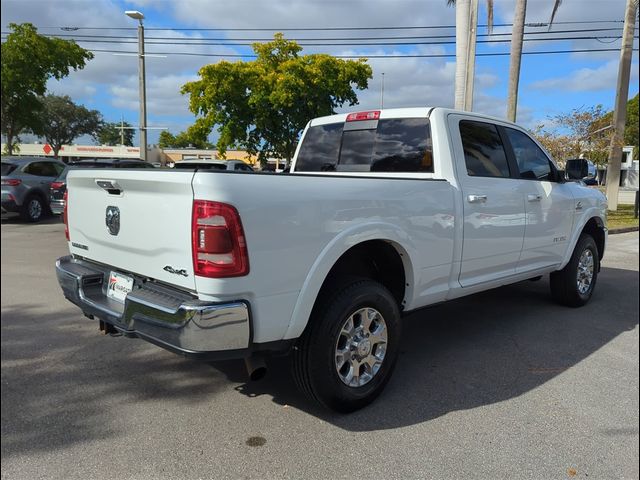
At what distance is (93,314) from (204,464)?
3.91 ft

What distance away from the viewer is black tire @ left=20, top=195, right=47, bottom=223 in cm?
1248

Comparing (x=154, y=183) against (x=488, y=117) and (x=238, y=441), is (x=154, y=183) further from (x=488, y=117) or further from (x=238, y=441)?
(x=488, y=117)

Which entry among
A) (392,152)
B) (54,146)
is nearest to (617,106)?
(392,152)

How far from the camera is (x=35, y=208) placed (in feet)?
41.8

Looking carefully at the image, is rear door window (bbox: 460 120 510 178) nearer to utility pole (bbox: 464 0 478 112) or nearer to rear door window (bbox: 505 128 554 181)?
rear door window (bbox: 505 128 554 181)

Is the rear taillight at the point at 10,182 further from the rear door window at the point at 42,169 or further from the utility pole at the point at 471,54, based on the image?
the utility pole at the point at 471,54

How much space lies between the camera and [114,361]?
3908 mm

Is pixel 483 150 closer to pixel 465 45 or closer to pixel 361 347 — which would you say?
pixel 361 347

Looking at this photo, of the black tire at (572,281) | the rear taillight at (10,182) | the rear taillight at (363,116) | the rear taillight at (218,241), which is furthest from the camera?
the rear taillight at (10,182)


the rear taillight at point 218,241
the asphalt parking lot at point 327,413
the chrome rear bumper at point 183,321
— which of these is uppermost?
the rear taillight at point 218,241

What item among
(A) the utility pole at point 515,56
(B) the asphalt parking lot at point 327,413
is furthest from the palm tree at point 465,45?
(B) the asphalt parking lot at point 327,413

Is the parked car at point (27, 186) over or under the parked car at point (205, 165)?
under

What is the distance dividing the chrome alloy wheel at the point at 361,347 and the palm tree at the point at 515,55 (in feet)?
23.0

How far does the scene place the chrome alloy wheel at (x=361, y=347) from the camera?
3.12 m
